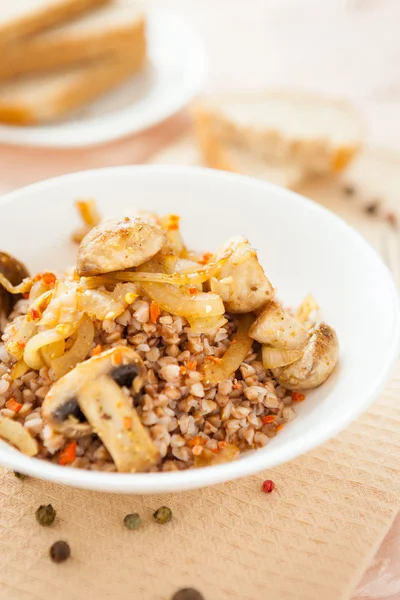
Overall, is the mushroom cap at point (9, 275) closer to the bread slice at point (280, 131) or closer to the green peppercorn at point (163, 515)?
the green peppercorn at point (163, 515)

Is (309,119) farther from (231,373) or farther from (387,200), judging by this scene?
(231,373)

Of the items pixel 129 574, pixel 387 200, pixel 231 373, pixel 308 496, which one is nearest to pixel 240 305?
pixel 231 373

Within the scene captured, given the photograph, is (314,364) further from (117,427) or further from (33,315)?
(33,315)

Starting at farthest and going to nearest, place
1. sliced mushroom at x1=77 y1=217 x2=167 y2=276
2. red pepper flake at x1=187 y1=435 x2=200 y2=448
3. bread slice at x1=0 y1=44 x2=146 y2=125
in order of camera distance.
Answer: bread slice at x1=0 y1=44 x2=146 y2=125 → sliced mushroom at x1=77 y1=217 x2=167 y2=276 → red pepper flake at x1=187 y1=435 x2=200 y2=448

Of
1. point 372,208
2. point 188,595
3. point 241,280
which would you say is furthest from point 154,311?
point 372,208

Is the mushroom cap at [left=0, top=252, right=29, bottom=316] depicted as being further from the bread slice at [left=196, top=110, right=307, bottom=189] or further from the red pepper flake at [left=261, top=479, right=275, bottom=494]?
the bread slice at [left=196, top=110, right=307, bottom=189]

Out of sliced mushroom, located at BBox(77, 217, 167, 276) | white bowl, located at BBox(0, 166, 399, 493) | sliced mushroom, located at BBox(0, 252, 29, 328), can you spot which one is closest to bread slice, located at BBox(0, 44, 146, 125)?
white bowl, located at BBox(0, 166, 399, 493)

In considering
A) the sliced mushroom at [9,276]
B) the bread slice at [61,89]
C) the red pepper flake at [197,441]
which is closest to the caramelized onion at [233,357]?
the red pepper flake at [197,441]

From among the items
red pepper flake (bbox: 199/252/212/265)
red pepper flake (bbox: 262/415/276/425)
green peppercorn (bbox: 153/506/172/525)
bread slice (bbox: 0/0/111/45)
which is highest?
bread slice (bbox: 0/0/111/45)
